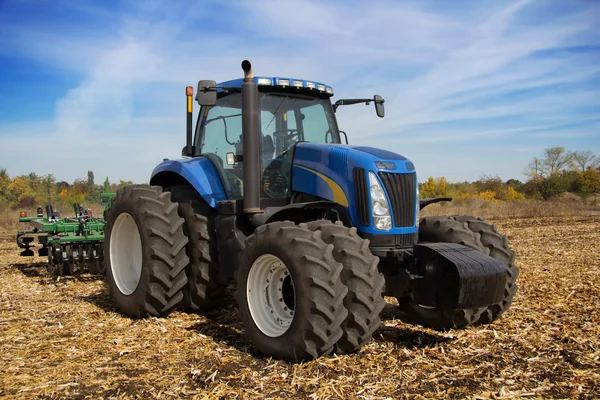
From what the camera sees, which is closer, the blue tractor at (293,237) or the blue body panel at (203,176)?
the blue tractor at (293,237)

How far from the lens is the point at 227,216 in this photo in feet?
18.9

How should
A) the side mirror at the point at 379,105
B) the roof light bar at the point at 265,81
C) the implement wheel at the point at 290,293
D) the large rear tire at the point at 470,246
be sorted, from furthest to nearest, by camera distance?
the side mirror at the point at 379,105
the roof light bar at the point at 265,81
the large rear tire at the point at 470,246
the implement wheel at the point at 290,293

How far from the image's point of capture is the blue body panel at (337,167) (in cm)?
498

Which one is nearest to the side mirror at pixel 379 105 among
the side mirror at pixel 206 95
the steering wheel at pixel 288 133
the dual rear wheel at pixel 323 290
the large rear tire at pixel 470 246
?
the steering wheel at pixel 288 133

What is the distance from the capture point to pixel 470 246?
5137mm

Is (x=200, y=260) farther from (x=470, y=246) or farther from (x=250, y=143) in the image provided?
(x=470, y=246)

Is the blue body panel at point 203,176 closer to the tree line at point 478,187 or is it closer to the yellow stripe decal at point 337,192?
the yellow stripe decal at point 337,192

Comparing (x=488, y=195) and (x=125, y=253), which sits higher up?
(x=488, y=195)

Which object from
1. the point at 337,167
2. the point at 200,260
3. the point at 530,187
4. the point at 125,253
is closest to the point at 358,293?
the point at 337,167

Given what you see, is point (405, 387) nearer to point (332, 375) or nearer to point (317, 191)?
point (332, 375)

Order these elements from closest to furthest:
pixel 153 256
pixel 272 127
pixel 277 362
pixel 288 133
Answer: pixel 277 362
pixel 153 256
pixel 272 127
pixel 288 133

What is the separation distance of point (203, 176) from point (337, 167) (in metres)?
1.70

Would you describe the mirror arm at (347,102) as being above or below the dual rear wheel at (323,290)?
above

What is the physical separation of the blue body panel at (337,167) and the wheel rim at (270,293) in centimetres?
86
